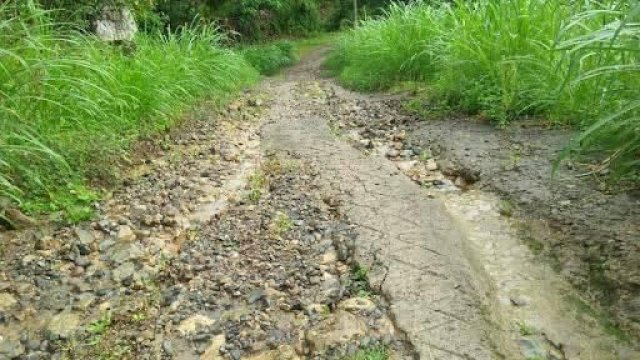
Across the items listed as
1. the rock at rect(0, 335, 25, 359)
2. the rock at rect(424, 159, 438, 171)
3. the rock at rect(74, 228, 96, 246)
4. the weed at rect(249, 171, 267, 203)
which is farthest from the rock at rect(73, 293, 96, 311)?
the rock at rect(424, 159, 438, 171)

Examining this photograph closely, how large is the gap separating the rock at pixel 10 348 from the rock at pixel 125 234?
665 mm

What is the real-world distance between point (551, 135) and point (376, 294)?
5.61 ft

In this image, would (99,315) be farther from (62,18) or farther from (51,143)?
(62,18)

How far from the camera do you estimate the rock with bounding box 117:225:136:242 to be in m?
2.31

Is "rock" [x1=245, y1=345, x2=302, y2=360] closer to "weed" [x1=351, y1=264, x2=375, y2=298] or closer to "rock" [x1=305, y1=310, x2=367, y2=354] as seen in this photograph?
"rock" [x1=305, y1=310, x2=367, y2=354]

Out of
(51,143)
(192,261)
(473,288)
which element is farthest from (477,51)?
(51,143)

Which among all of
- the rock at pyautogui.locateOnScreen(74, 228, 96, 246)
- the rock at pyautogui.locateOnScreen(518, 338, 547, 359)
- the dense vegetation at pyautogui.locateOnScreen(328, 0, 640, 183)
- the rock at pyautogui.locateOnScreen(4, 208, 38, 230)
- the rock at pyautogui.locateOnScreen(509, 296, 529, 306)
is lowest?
the rock at pyautogui.locateOnScreen(509, 296, 529, 306)

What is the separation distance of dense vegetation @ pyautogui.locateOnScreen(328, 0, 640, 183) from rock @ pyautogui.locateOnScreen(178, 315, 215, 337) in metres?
1.52

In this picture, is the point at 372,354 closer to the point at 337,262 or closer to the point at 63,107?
the point at 337,262

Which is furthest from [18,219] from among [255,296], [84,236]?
[255,296]

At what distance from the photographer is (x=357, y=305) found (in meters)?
1.72

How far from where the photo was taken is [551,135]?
2906 millimetres

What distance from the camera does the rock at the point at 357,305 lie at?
1.69 meters

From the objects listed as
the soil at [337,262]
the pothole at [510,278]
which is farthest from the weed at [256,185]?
the pothole at [510,278]
